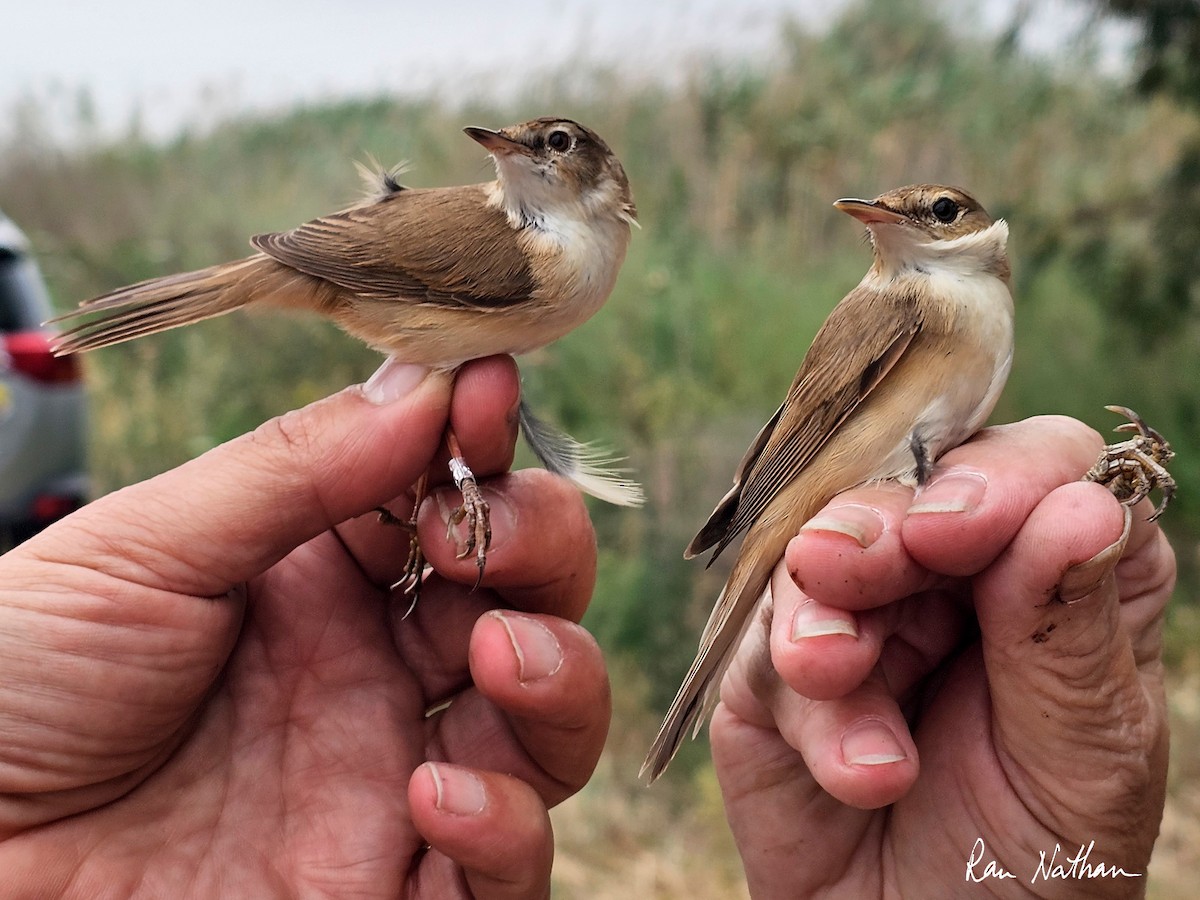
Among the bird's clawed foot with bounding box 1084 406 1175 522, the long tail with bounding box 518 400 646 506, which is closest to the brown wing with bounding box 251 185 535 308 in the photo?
the long tail with bounding box 518 400 646 506

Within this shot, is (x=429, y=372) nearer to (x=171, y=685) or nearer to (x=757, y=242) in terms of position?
(x=171, y=685)

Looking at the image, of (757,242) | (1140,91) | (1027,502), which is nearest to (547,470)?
(1027,502)

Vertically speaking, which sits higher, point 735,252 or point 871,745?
point 871,745

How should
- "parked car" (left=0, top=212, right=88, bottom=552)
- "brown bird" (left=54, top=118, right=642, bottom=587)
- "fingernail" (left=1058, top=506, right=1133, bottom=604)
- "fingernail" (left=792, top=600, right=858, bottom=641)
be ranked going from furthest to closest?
"parked car" (left=0, top=212, right=88, bottom=552)
"brown bird" (left=54, top=118, right=642, bottom=587)
"fingernail" (left=792, top=600, right=858, bottom=641)
"fingernail" (left=1058, top=506, right=1133, bottom=604)

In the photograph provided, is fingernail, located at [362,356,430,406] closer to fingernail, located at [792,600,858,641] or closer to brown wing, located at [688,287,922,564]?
brown wing, located at [688,287,922,564]

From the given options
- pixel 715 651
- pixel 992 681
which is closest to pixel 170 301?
pixel 715 651

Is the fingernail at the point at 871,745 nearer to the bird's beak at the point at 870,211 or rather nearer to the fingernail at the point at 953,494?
the fingernail at the point at 953,494

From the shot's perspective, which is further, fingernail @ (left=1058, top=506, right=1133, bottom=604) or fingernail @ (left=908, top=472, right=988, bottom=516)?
fingernail @ (left=908, top=472, right=988, bottom=516)

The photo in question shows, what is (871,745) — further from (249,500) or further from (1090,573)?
(249,500)
